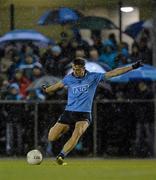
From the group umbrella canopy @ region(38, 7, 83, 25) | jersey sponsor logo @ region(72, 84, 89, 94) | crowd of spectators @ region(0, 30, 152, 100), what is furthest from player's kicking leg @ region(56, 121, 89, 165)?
umbrella canopy @ region(38, 7, 83, 25)

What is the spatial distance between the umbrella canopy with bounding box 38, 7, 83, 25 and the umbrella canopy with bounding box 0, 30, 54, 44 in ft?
3.33

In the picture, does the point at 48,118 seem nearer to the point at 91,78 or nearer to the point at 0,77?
the point at 0,77

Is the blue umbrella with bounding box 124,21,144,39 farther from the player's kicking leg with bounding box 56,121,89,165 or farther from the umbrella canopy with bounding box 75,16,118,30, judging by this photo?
the player's kicking leg with bounding box 56,121,89,165

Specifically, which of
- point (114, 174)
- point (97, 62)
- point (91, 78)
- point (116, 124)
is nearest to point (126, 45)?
point (97, 62)

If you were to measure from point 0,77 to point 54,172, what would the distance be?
538 centimetres

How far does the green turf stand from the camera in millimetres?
13258

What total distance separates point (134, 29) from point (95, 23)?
103cm

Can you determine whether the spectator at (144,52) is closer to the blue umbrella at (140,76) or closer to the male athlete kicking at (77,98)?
the blue umbrella at (140,76)

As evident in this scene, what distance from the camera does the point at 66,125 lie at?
587 inches

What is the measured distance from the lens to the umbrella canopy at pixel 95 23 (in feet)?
68.7

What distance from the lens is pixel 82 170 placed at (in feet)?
49.0

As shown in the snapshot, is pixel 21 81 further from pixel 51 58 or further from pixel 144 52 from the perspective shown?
pixel 144 52

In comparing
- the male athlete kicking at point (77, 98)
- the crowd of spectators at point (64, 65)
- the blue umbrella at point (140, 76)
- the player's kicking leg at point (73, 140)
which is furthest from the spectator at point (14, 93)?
the player's kicking leg at point (73, 140)

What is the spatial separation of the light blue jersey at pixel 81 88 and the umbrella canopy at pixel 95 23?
6129 millimetres
